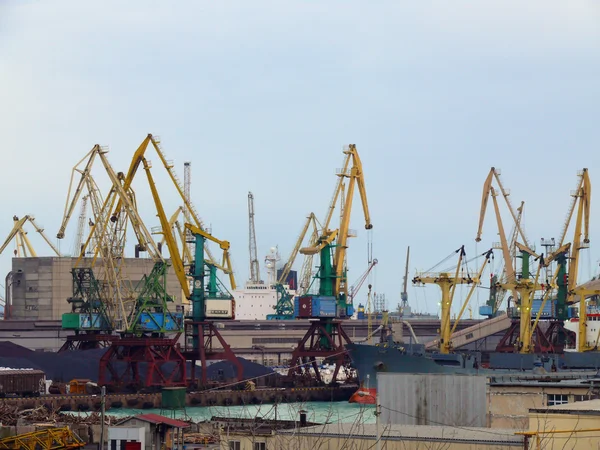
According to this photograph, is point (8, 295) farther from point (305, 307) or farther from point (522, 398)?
point (522, 398)

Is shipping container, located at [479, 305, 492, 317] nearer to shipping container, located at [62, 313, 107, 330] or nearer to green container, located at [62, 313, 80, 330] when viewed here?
shipping container, located at [62, 313, 107, 330]

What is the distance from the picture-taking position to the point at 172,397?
86.6 meters

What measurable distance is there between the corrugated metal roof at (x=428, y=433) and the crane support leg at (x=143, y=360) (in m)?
63.6

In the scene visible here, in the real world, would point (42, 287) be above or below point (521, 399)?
above

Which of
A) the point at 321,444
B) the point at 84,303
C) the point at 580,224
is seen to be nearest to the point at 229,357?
the point at 84,303

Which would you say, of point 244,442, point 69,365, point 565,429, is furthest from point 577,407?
point 69,365

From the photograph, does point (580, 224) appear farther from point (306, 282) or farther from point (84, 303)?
point (306, 282)

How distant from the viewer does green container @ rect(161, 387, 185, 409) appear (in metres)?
86.0

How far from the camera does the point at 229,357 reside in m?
108

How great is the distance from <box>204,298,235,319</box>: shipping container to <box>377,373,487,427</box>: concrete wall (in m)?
66.2

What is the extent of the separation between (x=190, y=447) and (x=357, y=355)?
6082 cm

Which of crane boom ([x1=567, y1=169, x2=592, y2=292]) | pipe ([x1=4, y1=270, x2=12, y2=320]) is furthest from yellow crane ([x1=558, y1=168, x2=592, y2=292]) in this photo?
pipe ([x1=4, y1=270, x2=12, y2=320])

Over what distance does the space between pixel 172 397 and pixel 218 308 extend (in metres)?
20.7

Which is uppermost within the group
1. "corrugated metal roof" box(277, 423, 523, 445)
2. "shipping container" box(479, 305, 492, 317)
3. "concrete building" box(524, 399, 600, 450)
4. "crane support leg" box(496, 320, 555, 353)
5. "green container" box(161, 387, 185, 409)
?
"shipping container" box(479, 305, 492, 317)
